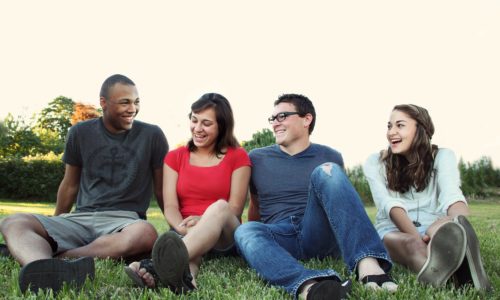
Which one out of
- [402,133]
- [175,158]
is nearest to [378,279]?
[402,133]

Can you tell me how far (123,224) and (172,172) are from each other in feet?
1.91

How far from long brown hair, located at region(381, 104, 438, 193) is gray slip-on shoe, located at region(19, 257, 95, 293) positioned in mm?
2490

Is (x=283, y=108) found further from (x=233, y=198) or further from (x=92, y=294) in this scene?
(x=92, y=294)

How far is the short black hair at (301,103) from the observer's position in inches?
173

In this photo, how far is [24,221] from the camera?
384cm

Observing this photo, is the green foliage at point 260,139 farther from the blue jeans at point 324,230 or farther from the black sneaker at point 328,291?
the black sneaker at point 328,291

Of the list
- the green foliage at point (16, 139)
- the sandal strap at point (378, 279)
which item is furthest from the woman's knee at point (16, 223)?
the green foliage at point (16, 139)

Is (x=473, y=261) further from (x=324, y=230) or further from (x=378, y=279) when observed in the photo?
(x=324, y=230)

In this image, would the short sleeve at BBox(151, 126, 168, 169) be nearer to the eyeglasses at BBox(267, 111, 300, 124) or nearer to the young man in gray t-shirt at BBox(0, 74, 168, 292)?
the young man in gray t-shirt at BBox(0, 74, 168, 292)

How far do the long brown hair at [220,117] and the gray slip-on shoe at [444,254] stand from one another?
1.94 m

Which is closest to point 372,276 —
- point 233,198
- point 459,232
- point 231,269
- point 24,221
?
point 459,232

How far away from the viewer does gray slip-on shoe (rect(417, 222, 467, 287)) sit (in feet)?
9.64

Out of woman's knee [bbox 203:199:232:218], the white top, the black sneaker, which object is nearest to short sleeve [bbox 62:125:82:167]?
woman's knee [bbox 203:199:232:218]

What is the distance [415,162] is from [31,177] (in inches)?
852
